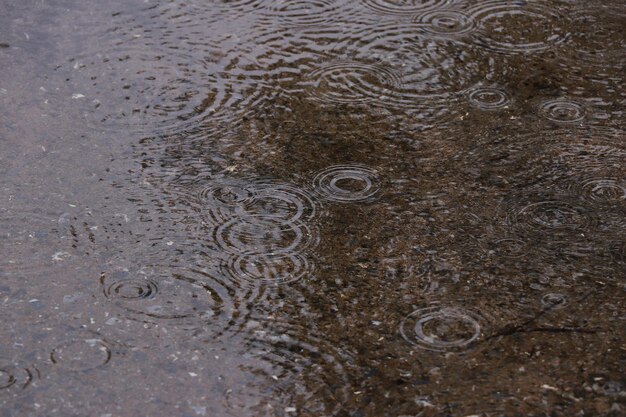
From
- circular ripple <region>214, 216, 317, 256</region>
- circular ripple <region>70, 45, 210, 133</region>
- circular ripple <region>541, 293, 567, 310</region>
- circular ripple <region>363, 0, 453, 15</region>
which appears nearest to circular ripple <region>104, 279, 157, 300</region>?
circular ripple <region>214, 216, 317, 256</region>

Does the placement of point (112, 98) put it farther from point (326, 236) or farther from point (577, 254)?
point (577, 254)

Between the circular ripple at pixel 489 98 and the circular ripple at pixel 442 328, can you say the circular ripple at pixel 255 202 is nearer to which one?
the circular ripple at pixel 442 328

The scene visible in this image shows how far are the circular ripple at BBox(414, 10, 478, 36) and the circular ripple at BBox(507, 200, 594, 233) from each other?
151 centimetres

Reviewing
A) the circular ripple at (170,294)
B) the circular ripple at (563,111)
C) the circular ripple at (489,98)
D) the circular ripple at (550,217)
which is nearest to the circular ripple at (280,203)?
the circular ripple at (170,294)

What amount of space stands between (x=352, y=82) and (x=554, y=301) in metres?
1.73

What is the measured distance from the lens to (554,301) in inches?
125

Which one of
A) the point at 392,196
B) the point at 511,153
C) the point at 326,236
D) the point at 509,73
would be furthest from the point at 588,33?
the point at 326,236

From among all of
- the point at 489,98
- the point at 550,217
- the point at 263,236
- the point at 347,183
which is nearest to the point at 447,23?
the point at 489,98

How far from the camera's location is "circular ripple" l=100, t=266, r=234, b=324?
3.16m

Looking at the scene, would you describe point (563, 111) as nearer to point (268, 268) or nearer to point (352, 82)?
point (352, 82)

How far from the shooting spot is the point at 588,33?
4906 millimetres

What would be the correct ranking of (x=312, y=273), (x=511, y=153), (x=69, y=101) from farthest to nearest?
(x=69, y=101), (x=511, y=153), (x=312, y=273)

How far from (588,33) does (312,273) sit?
248cm

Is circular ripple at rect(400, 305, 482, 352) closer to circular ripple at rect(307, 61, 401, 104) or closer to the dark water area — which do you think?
the dark water area
